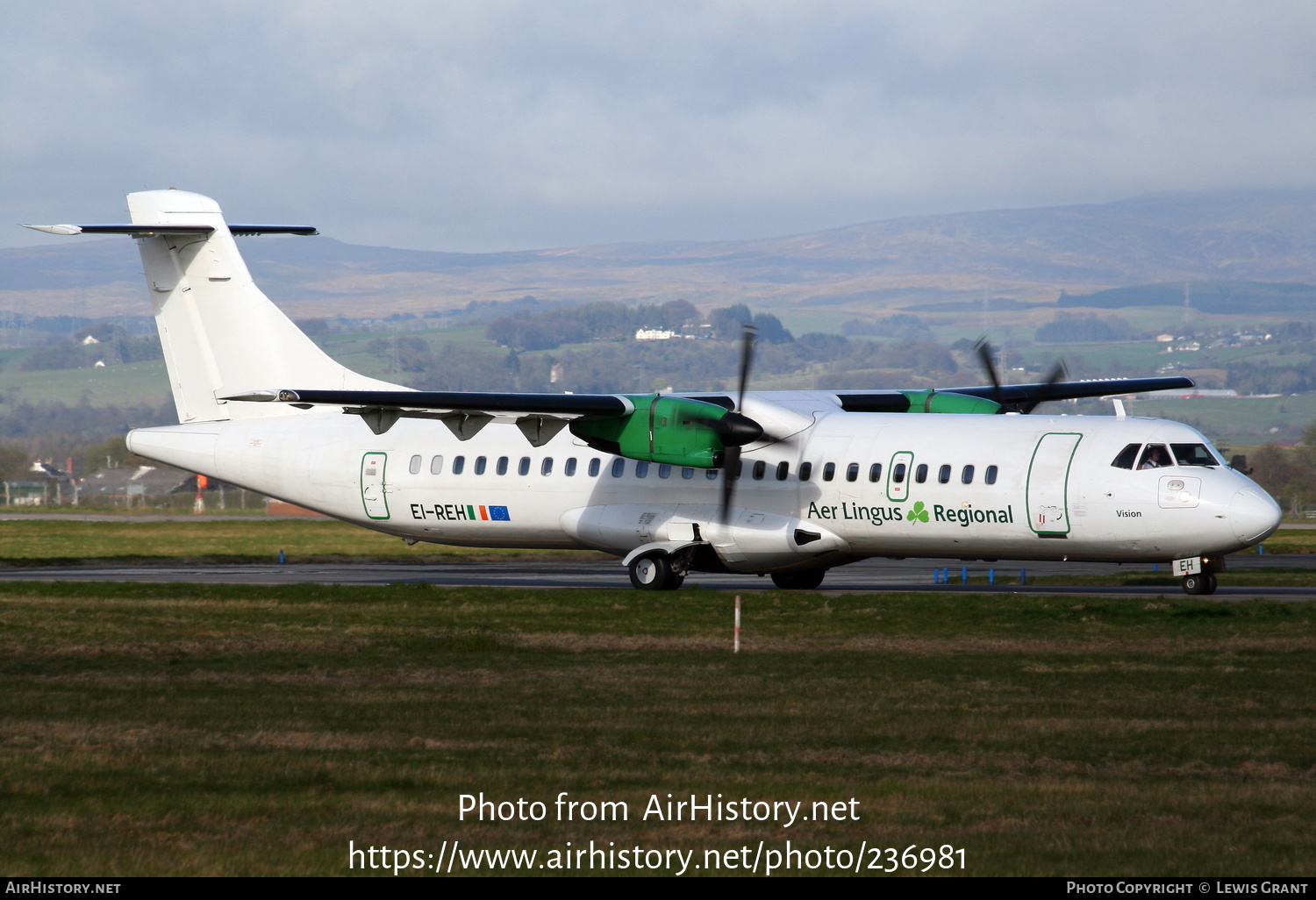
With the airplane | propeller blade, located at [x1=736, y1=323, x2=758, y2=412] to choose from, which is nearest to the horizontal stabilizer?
the airplane

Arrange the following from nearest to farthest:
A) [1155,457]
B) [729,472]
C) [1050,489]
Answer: [1155,457] < [1050,489] < [729,472]

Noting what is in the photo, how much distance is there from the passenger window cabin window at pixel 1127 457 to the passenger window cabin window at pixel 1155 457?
13 centimetres

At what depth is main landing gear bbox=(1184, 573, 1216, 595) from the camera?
2473 centimetres

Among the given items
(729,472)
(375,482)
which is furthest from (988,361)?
(375,482)

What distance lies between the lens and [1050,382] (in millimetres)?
29953

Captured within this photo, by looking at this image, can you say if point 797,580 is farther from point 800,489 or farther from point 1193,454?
point 1193,454

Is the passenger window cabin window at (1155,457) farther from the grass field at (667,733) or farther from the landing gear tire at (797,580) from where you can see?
the landing gear tire at (797,580)

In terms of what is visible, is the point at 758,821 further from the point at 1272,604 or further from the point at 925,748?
the point at 1272,604

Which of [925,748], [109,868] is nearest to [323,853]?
[109,868]

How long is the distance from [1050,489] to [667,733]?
1378cm

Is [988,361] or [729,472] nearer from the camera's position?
[729,472]

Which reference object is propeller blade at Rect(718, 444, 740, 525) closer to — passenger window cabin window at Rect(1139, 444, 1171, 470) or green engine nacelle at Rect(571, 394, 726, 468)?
green engine nacelle at Rect(571, 394, 726, 468)

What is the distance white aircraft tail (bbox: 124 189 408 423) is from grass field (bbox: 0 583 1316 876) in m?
10.0

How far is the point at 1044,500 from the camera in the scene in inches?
952
